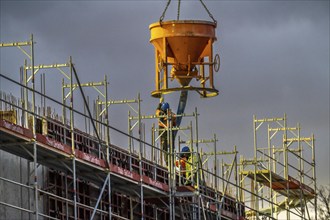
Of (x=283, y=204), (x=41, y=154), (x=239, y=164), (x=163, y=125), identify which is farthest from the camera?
(x=283, y=204)

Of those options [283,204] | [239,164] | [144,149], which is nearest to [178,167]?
[144,149]

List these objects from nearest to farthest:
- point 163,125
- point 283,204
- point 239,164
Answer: point 163,125 < point 239,164 < point 283,204

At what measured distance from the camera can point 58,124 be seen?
53625 millimetres

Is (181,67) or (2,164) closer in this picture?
(2,164)

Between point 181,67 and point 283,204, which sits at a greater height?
point 181,67

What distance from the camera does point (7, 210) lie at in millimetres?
52531

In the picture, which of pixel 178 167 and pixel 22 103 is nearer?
pixel 22 103

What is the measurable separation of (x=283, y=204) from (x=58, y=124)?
3755 cm

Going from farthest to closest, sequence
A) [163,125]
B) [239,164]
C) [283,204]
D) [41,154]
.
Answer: [283,204]
[239,164]
[163,125]
[41,154]

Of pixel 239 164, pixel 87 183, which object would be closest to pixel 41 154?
pixel 87 183

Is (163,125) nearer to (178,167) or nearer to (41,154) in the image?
(178,167)

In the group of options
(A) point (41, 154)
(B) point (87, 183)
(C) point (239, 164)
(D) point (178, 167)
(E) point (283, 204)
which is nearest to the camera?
(A) point (41, 154)

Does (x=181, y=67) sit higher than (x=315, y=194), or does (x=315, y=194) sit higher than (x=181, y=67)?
(x=181, y=67)

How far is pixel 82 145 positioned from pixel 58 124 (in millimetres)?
6202
